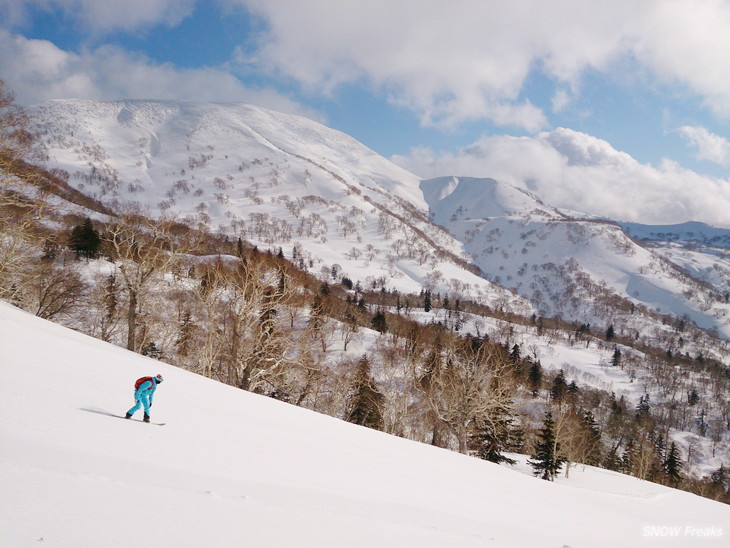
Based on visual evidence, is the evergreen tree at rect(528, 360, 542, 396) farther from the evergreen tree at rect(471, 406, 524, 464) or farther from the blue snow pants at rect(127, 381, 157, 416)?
the blue snow pants at rect(127, 381, 157, 416)

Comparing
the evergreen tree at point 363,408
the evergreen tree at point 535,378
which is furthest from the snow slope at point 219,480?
the evergreen tree at point 535,378

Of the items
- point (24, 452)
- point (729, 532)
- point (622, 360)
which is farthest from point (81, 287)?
point (622, 360)

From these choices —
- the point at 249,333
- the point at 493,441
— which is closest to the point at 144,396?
the point at 249,333

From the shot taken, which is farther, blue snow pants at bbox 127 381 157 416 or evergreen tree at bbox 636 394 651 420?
evergreen tree at bbox 636 394 651 420

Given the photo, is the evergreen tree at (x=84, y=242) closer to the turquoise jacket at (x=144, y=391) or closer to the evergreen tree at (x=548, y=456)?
the turquoise jacket at (x=144, y=391)

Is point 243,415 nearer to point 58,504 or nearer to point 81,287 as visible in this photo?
point 58,504

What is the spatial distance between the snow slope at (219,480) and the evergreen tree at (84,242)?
64542mm

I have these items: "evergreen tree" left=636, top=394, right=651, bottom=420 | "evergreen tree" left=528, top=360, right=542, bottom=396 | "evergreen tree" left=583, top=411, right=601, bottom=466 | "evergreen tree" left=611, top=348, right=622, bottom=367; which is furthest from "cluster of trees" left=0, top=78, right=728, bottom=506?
"evergreen tree" left=611, top=348, right=622, bottom=367

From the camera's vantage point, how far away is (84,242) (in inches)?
2569

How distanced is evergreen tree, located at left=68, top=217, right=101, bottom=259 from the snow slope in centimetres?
6454

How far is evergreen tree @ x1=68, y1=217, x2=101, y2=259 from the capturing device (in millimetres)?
64125

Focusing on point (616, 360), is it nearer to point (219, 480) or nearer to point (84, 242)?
point (84, 242)

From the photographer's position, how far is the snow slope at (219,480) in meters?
3.57

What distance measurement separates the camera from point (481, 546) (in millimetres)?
5648
